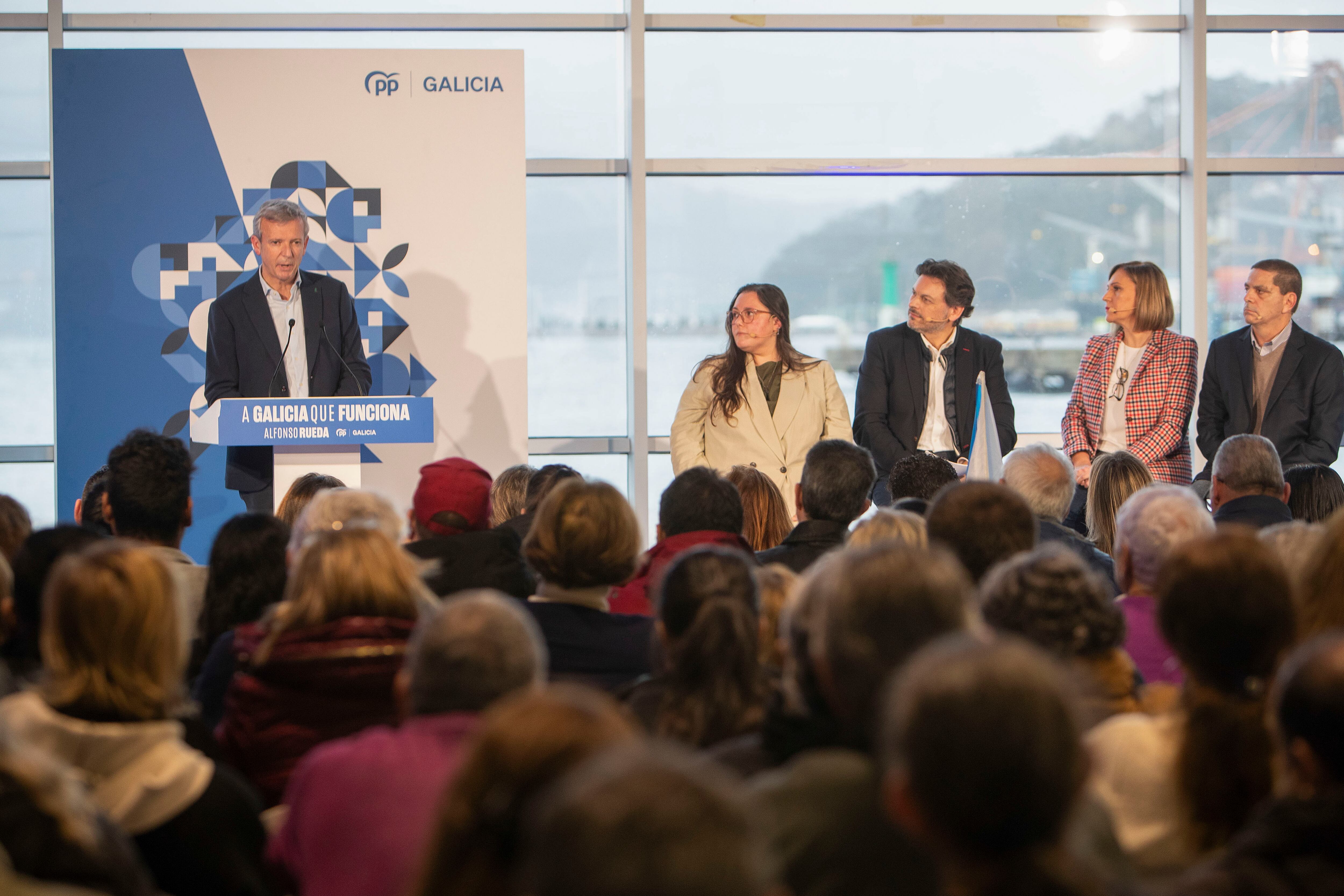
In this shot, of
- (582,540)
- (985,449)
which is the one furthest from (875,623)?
(985,449)

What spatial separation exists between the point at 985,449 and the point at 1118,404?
130 centimetres

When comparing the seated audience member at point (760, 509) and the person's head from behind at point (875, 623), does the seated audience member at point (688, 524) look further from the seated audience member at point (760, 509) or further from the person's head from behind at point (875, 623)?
the person's head from behind at point (875, 623)

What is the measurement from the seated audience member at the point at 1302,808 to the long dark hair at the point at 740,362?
12.4 ft

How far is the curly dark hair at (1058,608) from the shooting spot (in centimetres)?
187

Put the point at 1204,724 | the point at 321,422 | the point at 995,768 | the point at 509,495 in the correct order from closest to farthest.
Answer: the point at 995,768, the point at 1204,724, the point at 509,495, the point at 321,422

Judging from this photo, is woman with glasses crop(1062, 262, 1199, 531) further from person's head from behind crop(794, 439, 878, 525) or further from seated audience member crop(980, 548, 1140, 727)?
seated audience member crop(980, 548, 1140, 727)

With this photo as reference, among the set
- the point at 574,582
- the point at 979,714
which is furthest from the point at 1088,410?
the point at 979,714

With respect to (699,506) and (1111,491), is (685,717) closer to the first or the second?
(699,506)

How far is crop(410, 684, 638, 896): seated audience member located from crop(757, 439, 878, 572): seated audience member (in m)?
2.32

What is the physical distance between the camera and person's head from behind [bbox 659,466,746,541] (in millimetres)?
3312

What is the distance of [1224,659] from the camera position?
172cm

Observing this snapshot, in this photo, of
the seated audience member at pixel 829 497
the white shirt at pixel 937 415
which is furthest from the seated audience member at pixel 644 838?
the white shirt at pixel 937 415

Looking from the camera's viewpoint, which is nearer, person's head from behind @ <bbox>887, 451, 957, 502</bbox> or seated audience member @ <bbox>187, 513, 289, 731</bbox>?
seated audience member @ <bbox>187, 513, 289, 731</bbox>

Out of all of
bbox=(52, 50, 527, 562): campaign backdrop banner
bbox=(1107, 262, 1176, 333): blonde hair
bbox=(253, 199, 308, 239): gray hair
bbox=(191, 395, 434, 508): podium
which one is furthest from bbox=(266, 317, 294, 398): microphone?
bbox=(1107, 262, 1176, 333): blonde hair
